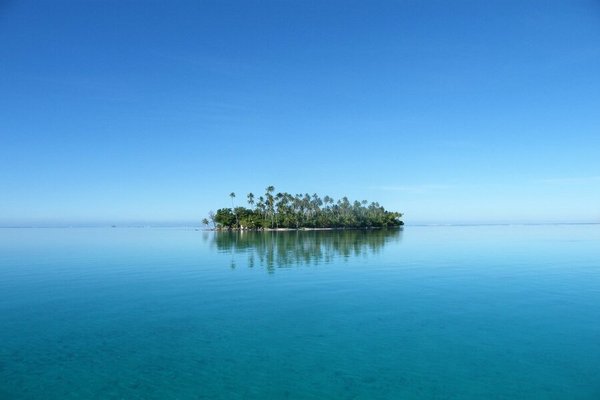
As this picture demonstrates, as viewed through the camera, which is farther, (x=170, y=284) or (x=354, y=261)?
(x=354, y=261)

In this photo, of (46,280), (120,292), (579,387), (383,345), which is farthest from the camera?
(46,280)

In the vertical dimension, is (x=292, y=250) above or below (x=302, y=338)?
above

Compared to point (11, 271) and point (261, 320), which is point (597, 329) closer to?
point (261, 320)

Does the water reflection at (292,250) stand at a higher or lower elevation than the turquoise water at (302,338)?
higher

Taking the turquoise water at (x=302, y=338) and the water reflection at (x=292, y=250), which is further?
the water reflection at (x=292, y=250)

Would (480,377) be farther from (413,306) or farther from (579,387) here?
(413,306)

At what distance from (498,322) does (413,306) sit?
5.55m

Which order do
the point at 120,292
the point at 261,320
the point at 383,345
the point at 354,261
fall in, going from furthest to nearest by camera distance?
the point at 354,261 < the point at 120,292 < the point at 261,320 < the point at 383,345

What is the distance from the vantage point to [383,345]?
18.4m

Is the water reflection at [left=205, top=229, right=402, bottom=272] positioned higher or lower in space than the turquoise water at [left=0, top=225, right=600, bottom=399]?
higher

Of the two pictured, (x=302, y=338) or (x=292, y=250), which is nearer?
(x=302, y=338)

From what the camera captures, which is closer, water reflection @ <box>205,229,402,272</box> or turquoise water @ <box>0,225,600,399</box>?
turquoise water @ <box>0,225,600,399</box>

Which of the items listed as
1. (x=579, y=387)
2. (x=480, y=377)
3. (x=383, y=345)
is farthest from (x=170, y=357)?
(x=579, y=387)

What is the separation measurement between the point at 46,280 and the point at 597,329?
152 feet
